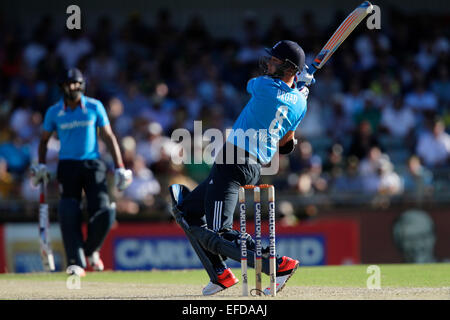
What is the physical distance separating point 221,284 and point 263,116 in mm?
1582

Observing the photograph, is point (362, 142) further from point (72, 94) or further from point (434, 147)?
point (72, 94)

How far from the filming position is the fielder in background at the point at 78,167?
33.6 feet

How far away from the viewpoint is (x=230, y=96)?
17.7m

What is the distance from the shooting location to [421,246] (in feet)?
51.5

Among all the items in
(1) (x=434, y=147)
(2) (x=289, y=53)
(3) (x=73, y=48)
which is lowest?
(1) (x=434, y=147)

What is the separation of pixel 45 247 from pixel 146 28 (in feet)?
31.6

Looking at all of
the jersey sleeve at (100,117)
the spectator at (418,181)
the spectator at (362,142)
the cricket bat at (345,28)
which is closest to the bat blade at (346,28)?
the cricket bat at (345,28)

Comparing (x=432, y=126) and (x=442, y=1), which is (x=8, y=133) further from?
(x=442, y=1)

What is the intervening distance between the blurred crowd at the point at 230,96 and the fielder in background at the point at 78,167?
178 inches

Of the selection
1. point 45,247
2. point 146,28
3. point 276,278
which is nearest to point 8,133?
point 146,28

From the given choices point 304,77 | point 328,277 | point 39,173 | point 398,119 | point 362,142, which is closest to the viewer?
point 304,77

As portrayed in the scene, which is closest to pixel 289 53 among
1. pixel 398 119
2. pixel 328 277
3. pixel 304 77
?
pixel 304 77

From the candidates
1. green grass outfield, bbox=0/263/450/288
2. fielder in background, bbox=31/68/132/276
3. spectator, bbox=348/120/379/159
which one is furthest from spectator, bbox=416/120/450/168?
fielder in background, bbox=31/68/132/276

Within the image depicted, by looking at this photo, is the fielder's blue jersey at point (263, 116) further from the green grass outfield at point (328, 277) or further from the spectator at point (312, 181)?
the spectator at point (312, 181)
